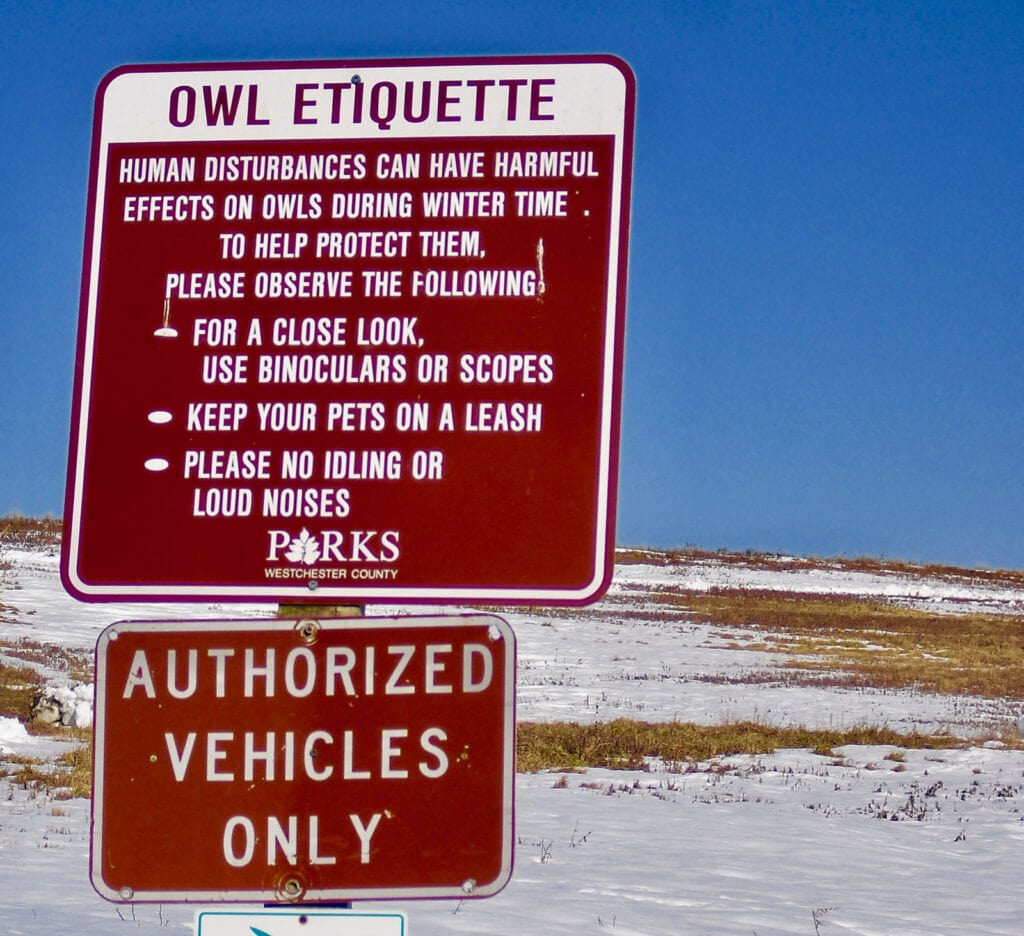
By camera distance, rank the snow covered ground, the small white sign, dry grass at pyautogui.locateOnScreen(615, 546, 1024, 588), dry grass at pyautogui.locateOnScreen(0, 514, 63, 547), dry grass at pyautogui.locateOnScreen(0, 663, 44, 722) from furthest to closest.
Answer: dry grass at pyautogui.locateOnScreen(615, 546, 1024, 588)
dry grass at pyautogui.locateOnScreen(0, 514, 63, 547)
dry grass at pyautogui.locateOnScreen(0, 663, 44, 722)
the snow covered ground
the small white sign

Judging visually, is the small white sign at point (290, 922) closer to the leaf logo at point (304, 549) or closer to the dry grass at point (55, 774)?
the leaf logo at point (304, 549)

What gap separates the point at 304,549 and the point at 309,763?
362 millimetres

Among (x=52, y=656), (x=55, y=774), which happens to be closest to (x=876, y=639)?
(x=52, y=656)

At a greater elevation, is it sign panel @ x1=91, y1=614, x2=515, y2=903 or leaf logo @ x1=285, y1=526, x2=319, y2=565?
leaf logo @ x1=285, y1=526, x2=319, y2=565

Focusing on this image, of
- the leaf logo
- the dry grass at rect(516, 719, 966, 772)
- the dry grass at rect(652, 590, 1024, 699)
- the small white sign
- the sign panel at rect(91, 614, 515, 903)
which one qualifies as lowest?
the dry grass at rect(652, 590, 1024, 699)

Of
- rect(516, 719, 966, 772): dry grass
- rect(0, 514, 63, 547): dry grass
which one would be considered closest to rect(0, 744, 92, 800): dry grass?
rect(516, 719, 966, 772): dry grass

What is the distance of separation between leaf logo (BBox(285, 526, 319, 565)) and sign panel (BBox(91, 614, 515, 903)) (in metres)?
0.11

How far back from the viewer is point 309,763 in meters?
2.15

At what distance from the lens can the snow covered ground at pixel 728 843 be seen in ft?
25.0

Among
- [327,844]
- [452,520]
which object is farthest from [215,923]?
[452,520]

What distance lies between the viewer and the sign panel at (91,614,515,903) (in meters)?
2.13

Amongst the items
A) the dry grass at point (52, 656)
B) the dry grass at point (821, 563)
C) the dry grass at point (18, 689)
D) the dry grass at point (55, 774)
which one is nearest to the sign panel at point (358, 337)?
the dry grass at point (55, 774)

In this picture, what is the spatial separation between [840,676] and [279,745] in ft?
92.2

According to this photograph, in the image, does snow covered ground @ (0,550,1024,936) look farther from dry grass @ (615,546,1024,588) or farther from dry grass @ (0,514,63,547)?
dry grass @ (615,546,1024,588)
